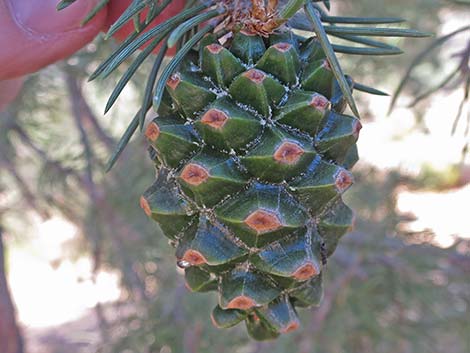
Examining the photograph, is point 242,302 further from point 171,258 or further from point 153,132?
point 171,258

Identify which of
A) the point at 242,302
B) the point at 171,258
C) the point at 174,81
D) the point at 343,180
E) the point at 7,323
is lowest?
the point at 171,258

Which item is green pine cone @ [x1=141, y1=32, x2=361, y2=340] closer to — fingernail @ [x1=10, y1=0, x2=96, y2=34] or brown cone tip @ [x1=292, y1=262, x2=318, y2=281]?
brown cone tip @ [x1=292, y1=262, x2=318, y2=281]

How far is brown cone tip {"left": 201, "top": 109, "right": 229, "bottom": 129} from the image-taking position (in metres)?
0.62

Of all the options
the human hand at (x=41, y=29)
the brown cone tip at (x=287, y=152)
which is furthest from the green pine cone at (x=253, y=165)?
the human hand at (x=41, y=29)

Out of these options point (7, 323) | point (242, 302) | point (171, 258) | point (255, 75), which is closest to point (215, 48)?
point (255, 75)

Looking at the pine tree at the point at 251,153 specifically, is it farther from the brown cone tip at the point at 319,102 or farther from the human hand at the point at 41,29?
the human hand at the point at 41,29

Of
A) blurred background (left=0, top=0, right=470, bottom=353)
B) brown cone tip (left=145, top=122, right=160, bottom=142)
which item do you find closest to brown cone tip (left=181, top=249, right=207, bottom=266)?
brown cone tip (left=145, top=122, right=160, bottom=142)

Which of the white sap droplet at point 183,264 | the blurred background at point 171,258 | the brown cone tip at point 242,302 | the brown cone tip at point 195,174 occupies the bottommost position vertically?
the blurred background at point 171,258

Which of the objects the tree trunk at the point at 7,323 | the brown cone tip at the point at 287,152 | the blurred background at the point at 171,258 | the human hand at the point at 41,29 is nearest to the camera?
the brown cone tip at the point at 287,152

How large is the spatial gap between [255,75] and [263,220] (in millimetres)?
155

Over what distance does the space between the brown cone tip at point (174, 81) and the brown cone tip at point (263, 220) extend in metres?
0.17

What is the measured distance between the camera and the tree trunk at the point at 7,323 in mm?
1305

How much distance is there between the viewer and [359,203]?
7.80 ft

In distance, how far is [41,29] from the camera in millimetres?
919
